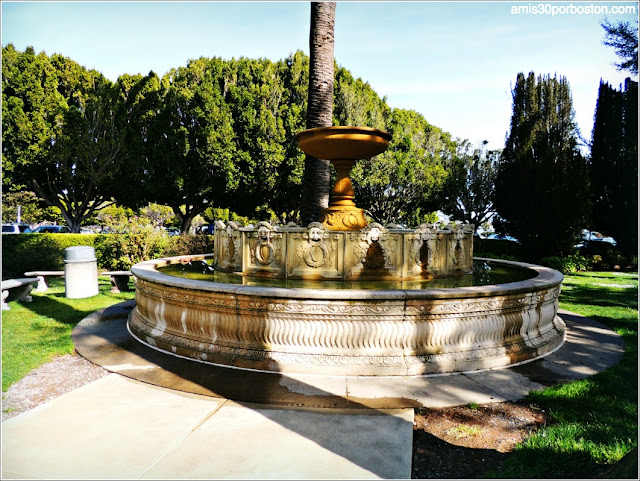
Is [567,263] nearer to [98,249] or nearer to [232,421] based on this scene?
[232,421]

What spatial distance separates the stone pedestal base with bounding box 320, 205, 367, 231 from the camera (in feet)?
28.1

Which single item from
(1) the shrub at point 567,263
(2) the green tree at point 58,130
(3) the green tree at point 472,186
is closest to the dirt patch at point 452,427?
(1) the shrub at point 567,263

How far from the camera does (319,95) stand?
10.0 meters

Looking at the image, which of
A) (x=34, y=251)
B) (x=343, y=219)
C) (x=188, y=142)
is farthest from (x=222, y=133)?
(x=343, y=219)

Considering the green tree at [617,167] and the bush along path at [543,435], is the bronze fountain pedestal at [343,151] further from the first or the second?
the green tree at [617,167]

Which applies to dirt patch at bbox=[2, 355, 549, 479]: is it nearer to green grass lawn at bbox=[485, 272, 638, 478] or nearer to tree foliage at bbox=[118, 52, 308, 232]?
green grass lawn at bbox=[485, 272, 638, 478]

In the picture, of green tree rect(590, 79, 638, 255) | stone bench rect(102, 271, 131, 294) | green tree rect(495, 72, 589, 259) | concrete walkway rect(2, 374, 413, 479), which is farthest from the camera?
green tree rect(590, 79, 638, 255)

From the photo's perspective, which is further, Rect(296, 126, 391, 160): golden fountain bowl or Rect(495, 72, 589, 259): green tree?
Rect(495, 72, 589, 259): green tree

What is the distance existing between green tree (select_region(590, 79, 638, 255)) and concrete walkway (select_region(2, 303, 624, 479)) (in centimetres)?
1956

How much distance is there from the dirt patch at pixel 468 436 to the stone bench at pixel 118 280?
1018 cm

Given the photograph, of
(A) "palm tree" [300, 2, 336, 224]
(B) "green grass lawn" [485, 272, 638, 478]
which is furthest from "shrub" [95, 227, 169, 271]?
(B) "green grass lawn" [485, 272, 638, 478]

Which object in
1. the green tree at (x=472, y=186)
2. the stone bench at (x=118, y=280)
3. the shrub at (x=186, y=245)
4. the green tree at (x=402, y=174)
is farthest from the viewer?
the green tree at (x=472, y=186)

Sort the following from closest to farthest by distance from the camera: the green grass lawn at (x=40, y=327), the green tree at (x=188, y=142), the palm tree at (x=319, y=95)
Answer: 1. the green grass lawn at (x=40, y=327)
2. the palm tree at (x=319, y=95)
3. the green tree at (x=188, y=142)

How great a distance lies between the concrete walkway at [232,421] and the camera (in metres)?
3.23
